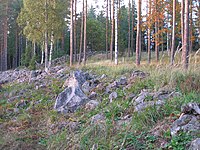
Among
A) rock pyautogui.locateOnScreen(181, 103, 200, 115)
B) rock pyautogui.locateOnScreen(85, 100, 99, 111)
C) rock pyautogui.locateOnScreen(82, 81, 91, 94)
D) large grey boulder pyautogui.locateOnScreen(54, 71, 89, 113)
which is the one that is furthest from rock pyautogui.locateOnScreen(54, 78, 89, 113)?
rock pyautogui.locateOnScreen(181, 103, 200, 115)

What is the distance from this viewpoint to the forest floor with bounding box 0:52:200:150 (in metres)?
3.98

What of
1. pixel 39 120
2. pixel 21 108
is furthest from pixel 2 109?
pixel 39 120

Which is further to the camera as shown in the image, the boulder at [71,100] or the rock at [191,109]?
the boulder at [71,100]

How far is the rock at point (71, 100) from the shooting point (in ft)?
22.2

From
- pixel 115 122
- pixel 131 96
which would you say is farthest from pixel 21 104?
pixel 115 122

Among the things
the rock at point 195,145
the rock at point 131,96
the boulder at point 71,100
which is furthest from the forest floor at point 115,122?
the boulder at point 71,100

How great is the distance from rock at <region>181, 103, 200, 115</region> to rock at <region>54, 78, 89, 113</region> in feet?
10.6

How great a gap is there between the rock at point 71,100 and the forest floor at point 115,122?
0.23m

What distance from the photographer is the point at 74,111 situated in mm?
6598

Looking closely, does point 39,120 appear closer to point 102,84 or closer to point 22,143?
point 22,143

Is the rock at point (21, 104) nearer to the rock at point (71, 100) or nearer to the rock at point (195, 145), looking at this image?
the rock at point (71, 100)

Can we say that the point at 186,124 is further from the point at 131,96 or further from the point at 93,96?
the point at 93,96

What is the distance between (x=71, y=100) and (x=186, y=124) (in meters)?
3.82

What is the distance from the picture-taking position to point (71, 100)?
7055mm
